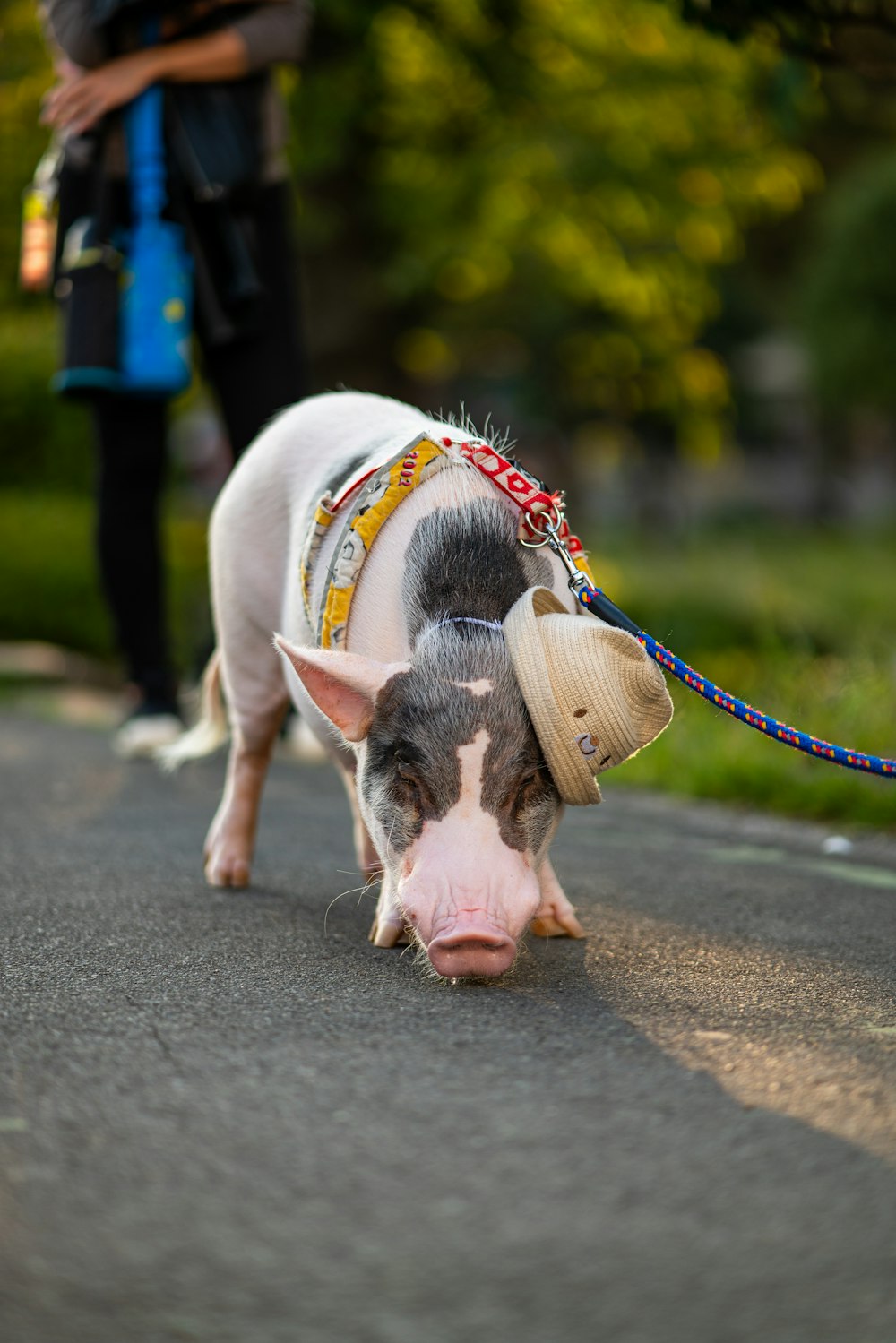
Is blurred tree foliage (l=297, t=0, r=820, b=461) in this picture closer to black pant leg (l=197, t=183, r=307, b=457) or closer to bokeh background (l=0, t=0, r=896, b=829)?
bokeh background (l=0, t=0, r=896, b=829)

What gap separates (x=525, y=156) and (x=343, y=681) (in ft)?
34.6

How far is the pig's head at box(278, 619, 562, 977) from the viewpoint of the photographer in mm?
2479

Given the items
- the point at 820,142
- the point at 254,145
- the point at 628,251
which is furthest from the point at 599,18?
the point at 820,142

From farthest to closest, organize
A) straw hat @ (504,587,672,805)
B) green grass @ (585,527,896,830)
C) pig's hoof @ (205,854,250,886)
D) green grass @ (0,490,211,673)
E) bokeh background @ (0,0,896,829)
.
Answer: green grass @ (0,490,211,673) → bokeh background @ (0,0,896,829) → green grass @ (585,527,896,830) → pig's hoof @ (205,854,250,886) → straw hat @ (504,587,672,805)

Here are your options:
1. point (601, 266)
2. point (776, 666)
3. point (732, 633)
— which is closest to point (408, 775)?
point (776, 666)

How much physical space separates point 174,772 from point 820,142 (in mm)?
24650

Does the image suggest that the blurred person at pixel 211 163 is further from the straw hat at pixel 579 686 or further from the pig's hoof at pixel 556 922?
the straw hat at pixel 579 686

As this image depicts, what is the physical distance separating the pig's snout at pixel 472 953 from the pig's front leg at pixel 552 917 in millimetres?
490

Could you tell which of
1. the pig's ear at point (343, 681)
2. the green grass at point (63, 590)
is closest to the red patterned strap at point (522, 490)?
the pig's ear at point (343, 681)

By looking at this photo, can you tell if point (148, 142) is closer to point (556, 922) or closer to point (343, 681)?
point (343, 681)

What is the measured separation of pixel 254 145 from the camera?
15.4ft

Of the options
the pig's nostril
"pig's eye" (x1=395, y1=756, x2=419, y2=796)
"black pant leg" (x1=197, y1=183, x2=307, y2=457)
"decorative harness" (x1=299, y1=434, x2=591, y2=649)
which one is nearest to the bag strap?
A: "black pant leg" (x1=197, y1=183, x2=307, y2=457)

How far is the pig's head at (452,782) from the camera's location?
248 cm

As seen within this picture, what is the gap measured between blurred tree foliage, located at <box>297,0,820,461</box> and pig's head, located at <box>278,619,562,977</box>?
30.8 ft
